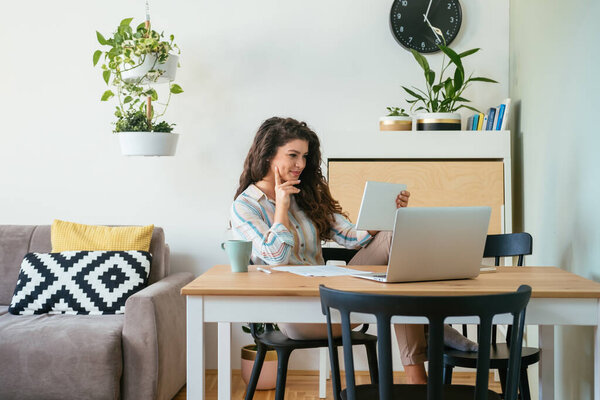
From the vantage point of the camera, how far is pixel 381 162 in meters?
3.36

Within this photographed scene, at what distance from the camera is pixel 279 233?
2.38 metres

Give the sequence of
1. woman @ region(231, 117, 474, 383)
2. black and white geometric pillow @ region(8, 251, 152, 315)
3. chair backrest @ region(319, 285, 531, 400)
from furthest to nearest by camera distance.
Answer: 1. black and white geometric pillow @ region(8, 251, 152, 315)
2. woman @ region(231, 117, 474, 383)
3. chair backrest @ region(319, 285, 531, 400)

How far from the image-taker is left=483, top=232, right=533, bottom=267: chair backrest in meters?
2.55

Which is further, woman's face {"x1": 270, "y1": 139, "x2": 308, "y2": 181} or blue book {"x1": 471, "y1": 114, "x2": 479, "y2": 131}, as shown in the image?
blue book {"x1": 471, "y1": 114, "x2": 479, "y2": 131}

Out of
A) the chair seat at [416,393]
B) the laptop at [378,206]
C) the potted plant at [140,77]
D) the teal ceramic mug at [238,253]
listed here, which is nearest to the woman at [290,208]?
the laptop at [378,206]

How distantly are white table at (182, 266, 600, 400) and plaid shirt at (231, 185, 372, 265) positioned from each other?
44cm

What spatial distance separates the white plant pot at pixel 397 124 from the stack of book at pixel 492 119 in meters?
0.33

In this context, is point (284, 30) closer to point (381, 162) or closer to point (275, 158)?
point (381, 162)

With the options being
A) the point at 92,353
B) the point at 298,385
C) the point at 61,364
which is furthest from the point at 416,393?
the point at 298,385

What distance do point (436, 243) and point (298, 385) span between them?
6.37 ft

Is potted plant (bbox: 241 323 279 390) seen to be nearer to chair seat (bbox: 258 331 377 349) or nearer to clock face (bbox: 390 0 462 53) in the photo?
chair seat (bbox: 258 331 377 349)

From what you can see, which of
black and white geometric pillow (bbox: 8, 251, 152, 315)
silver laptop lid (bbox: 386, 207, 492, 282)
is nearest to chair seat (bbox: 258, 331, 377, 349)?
silver laptop lid (bbox: 386, 207, 492, 282)

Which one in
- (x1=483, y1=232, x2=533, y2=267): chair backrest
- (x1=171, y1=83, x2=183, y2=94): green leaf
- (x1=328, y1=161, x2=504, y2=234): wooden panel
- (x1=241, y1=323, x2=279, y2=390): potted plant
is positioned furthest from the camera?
(x1=171, y1=83, x2=183, y2=94): green leaf

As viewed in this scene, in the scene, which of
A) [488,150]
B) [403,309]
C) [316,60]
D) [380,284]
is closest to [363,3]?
→ [316,60]
